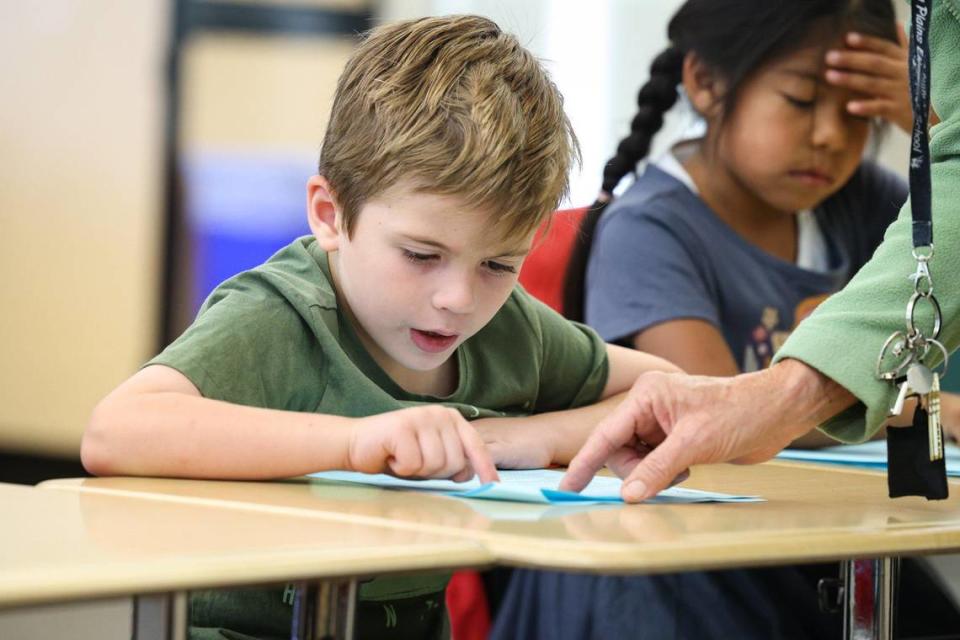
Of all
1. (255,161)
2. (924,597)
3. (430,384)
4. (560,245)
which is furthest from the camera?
(255,161)

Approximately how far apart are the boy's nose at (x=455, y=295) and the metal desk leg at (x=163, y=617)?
0.50 m

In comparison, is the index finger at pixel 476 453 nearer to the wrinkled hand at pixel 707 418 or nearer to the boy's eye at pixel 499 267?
the wrinkled hand at pixel 707 418

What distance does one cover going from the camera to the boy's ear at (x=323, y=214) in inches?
49.6

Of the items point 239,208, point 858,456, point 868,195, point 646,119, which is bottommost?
point 239,208

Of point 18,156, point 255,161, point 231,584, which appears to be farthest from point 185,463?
point 18,156

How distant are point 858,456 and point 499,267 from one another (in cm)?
56

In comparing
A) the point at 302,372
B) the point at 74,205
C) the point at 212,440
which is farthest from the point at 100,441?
the point at 74,205

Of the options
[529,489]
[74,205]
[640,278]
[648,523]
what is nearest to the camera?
[648,523]

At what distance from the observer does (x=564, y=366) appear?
1431mm

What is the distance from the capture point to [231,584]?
58 cm

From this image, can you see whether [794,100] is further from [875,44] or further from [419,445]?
[419,445]

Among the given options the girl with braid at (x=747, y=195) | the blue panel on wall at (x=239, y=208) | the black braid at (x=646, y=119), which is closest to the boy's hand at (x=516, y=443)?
the girl with braid at (x=747, y=195)

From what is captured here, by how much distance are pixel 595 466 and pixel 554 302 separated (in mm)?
1072

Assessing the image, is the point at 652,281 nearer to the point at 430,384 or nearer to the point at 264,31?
the point at 430,384
